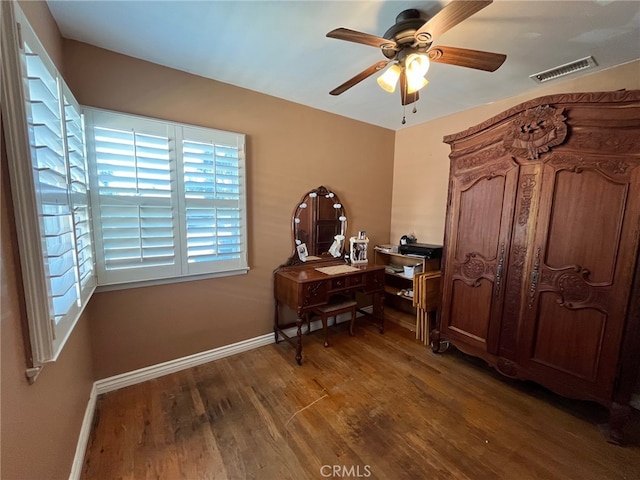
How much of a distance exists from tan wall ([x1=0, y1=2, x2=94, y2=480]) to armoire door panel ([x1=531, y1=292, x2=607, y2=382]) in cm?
275

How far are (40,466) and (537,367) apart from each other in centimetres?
278

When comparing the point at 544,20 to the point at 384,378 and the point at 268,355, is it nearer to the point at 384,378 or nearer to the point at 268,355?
the point at 384,378

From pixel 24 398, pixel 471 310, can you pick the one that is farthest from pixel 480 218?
pixel 24 398

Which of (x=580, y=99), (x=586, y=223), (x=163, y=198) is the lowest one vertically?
(x=586, y=223)

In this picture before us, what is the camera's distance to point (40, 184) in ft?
3.24

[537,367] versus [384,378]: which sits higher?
[537,367]

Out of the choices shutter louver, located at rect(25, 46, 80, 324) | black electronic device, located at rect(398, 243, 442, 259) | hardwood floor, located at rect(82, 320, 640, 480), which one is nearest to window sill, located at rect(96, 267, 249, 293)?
shutter louver, located at rect(25, 46, 80, 324)

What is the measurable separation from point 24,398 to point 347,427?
1603mm

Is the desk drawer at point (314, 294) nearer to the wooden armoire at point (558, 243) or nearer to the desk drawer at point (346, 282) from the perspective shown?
the desk drawer at point (346, 282)

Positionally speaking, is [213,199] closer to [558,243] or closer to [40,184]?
[40,184]

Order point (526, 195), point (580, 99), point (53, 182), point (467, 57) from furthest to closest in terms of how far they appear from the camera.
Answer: point (526, 195)
point (580, 99)
point (467, 57)
point (53, 182)

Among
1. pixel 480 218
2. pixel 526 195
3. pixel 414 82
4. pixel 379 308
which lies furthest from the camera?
pixel 379 308

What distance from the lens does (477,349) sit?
7.36 ft

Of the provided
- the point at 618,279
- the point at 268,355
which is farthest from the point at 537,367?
the point at 268,355
